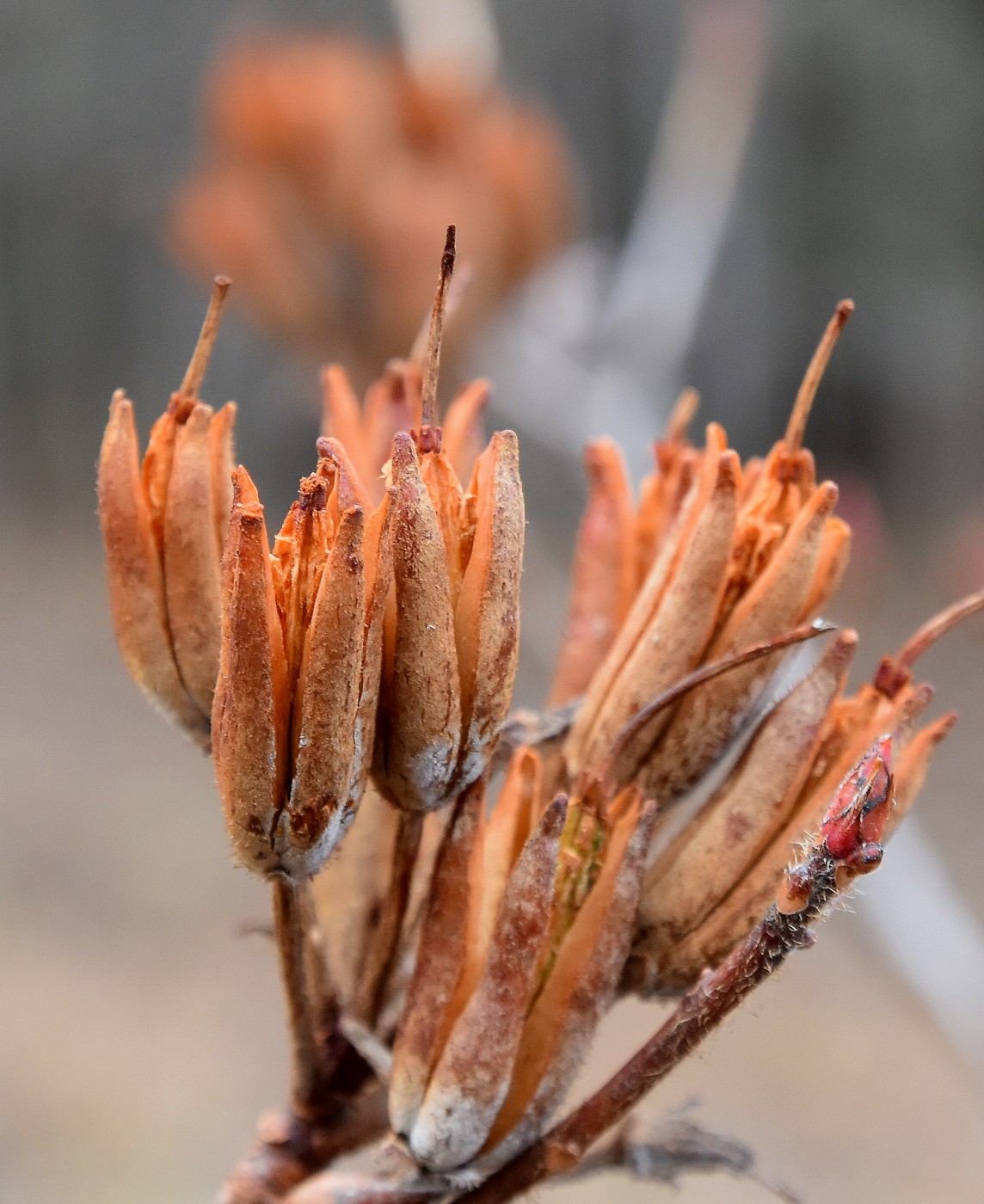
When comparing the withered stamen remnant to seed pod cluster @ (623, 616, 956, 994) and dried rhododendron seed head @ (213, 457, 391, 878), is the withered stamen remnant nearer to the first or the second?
dried rhododendron seed head @ (213, 457, 391, 878)

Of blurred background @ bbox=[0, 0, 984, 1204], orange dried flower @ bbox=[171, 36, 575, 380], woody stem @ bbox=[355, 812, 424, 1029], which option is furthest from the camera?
blurred background @ bbox=[0, 0, 984, 1204]

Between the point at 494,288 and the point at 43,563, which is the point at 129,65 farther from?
the point at 494,288

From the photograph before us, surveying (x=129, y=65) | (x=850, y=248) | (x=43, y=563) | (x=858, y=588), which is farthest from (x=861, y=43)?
(x=43, y=563)

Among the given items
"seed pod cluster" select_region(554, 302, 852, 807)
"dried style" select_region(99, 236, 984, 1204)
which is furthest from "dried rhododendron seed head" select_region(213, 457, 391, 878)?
"seed pod cluster" select_region(554, 302, 852, 807)

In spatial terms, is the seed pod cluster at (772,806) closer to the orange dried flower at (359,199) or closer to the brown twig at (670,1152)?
the brown twig at (670,1152)

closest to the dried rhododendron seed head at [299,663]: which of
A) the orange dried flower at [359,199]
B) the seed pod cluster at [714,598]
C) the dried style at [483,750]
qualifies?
the dried style at [483,750]

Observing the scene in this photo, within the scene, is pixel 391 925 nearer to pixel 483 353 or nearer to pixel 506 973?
pixel 506 973

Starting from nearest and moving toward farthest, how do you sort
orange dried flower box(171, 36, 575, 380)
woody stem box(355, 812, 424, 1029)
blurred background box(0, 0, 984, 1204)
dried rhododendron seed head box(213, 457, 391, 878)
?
dried rhododendron seed head box(213, 457, 391, 878) < woody stem box(355, 812, 424, 1029) < orange dried flower box(171, 36, 575, 380) < blurred background box(0, 0, 984, 1204)
